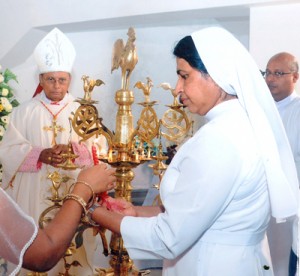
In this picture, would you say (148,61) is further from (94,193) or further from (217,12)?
(94,193)

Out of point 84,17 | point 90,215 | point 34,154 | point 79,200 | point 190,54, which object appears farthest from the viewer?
point 84,17

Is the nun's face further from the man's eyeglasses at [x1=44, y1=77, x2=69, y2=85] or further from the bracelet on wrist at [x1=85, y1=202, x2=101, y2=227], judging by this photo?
the man's eyeglasses at [x1=44, y1=77, x2=69, y2=85]

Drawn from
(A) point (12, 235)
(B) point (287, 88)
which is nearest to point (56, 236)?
(A) point (12, 235)

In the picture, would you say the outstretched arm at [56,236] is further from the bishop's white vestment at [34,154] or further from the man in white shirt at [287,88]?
the man in white shirt at [287,88]

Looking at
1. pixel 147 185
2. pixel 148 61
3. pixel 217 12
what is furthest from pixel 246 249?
pixel 148 61

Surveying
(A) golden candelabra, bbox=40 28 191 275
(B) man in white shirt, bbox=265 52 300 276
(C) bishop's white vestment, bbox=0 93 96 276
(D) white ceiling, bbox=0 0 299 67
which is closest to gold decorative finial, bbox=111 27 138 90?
(A) golden candelabra, bbox=40 28 191 275

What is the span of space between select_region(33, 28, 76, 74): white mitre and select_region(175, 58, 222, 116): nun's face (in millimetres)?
2486

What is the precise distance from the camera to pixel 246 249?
192 centimetres

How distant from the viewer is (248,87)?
6.02 ft

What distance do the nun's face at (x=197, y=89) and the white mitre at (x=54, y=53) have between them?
2.49m

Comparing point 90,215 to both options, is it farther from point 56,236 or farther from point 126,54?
point 126,54

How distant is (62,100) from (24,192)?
2.73 feet

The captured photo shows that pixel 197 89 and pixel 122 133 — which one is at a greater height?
pixel 197 89

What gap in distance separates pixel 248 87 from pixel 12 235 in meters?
0.93
